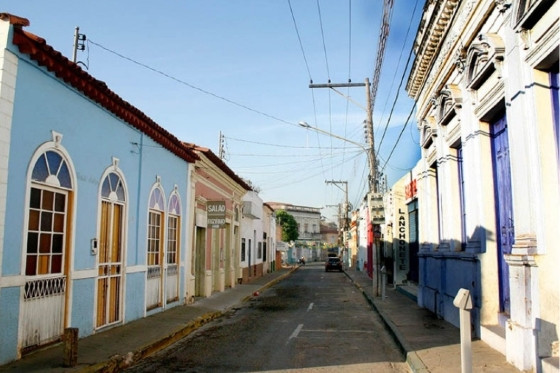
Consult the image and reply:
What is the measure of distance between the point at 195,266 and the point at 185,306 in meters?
3.56

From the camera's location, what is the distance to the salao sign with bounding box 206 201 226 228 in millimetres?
17984

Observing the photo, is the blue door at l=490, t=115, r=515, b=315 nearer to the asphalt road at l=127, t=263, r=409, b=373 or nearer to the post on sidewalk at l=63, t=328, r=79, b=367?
the asphalt road at l=127, t=263, r=409, b=373

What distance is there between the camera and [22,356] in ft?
24.7

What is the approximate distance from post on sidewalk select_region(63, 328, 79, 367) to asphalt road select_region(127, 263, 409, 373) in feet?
3.10

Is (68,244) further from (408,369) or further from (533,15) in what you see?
(533,15)

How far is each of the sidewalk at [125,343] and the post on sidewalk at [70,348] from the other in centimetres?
10

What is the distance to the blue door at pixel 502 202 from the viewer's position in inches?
336

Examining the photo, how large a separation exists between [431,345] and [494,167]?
341 centimetres

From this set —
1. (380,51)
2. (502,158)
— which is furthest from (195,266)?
(502,158)

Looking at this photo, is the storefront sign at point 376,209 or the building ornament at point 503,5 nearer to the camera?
the building ornament at point 503,5

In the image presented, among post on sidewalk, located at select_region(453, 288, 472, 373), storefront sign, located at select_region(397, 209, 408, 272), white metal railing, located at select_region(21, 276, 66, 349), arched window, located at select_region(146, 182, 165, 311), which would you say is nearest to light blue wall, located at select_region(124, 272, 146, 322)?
arched window, located at select_region(146, 182, 165, 311)

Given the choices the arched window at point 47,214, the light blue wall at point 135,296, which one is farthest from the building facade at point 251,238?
the arched window at point 47,214

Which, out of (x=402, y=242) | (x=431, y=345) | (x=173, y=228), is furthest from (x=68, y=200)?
(x=402, y=242)

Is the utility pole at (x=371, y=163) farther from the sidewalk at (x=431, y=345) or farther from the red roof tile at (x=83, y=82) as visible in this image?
the red roof tile at (x=83, y=82)
